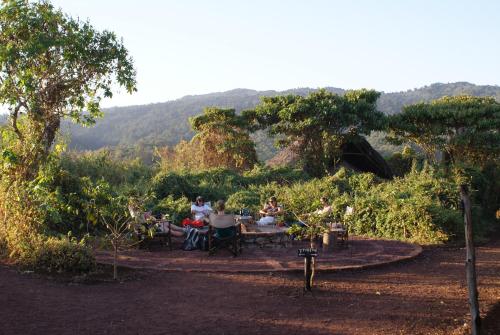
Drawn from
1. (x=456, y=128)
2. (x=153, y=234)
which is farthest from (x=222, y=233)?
(x=456, y=128)

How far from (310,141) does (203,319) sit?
17.5m

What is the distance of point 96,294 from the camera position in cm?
684

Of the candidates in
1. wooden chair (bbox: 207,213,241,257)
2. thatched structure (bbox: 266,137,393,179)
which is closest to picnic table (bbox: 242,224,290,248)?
wooden chair (bbox: 207,213,241,257)

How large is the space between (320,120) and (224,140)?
14.3 ft

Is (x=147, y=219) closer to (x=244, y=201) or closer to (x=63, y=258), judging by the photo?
(x=63, y=258)

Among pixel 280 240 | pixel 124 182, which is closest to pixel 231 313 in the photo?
pixel 280 240

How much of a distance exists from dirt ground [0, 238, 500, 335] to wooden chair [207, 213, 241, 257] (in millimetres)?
1448

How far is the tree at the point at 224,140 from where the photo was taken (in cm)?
2339

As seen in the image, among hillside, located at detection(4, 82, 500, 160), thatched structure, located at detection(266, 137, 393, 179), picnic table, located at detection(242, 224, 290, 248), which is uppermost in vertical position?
hillside, located at detection(4, 82, 500, 160)

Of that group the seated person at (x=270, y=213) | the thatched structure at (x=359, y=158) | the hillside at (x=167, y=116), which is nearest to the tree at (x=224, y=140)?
the thatched structure at (x=359, y=158)

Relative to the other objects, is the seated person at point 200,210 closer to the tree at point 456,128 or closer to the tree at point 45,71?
the tree at point 45,71

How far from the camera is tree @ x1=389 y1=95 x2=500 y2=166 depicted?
842 inches

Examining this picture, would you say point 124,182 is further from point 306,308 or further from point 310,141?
point 306,308

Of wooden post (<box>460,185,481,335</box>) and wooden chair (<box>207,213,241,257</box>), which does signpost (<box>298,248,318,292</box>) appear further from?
wooden chair (<box>207,213,241,257</box>)
